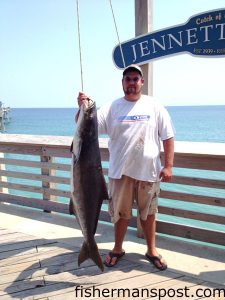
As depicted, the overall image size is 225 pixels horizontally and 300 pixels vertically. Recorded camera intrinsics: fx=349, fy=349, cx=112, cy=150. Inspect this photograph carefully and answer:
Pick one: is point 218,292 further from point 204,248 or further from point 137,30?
point 137,30

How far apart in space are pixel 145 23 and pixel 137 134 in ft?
4.08

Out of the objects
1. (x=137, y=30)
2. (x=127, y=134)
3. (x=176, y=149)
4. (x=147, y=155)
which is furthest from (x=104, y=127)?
(x=137, y=30)

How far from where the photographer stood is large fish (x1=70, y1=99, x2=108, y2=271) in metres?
2.41

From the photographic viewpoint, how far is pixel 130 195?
121 inches

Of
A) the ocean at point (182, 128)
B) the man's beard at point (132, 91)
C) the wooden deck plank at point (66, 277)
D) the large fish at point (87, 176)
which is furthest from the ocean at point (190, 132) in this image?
the large fish at point (87, 176)

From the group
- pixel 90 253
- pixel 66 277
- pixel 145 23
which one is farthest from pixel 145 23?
pixel 66 277

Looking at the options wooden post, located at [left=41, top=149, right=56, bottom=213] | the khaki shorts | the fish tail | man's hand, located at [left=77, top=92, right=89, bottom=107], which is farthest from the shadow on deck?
man's hand, located at [left=77, top=92, right=89, bottom=107]

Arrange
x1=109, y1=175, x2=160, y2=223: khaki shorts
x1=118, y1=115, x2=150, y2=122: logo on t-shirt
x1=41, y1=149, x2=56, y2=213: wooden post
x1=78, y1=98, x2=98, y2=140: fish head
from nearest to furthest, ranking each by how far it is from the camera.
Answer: x1=78, y1=98, x2=98, y2=140: fish head < x1=118, y1=115, x2=150, y2=122: logo on t-shirt < x1=109, y1=175, x2=160, y2=223: khaki shorts < x1=41, y1=149, x2=56, y2=213: wooden post

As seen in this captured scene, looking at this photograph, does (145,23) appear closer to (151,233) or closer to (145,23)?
(145,23)

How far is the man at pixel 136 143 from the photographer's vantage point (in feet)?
9.59

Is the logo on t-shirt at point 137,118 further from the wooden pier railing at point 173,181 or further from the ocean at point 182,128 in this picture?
the ocean at point 182,128

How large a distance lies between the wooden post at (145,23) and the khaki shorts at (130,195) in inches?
39.2

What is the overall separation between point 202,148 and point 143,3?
1540 millimetres

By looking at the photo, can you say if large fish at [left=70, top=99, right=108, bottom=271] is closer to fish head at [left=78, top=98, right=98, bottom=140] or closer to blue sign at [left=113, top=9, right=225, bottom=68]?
fish head at [left=78, top=98, right=98, bottom=140]
